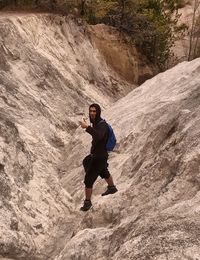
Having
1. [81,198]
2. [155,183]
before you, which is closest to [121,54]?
[81,198]

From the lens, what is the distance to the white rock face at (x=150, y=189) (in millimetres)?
5762

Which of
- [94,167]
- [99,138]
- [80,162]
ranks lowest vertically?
[80,162]

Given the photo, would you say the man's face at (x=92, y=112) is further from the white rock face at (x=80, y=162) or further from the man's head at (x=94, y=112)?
the white rock face at (x=80, y=162)

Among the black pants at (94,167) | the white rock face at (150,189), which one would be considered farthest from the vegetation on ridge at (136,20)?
the black pants at (94,167)

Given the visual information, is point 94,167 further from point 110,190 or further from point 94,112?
point 94,112

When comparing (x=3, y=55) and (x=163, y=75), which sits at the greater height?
(x=3, y=55)

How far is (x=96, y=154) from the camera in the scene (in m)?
8.23

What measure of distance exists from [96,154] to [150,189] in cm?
114

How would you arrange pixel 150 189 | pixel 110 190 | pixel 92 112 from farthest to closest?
pixel 110 190, pixel 92 112, pixel 150 189

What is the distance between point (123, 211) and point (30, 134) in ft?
14.6

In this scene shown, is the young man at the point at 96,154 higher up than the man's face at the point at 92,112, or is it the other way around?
the man's face at the point at 92,112

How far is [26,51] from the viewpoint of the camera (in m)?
15.0

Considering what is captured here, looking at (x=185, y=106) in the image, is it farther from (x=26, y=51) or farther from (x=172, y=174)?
(x=26, y=51)

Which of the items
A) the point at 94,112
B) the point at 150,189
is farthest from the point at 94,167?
the point at 150,189
